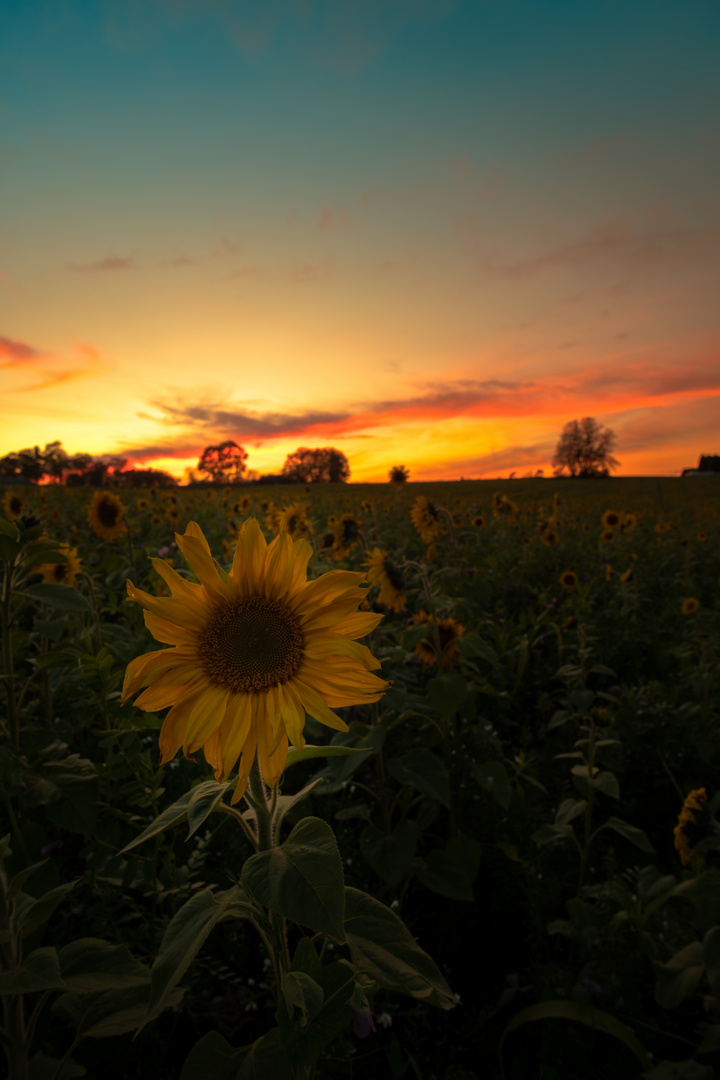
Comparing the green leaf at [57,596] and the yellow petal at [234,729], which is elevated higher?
the green leaf at [57,596]

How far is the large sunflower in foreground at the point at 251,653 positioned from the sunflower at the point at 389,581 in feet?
6.95

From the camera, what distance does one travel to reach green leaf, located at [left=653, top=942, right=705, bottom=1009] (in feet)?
5.99

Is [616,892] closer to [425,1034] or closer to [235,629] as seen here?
[425,1034]

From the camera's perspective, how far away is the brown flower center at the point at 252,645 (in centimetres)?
130

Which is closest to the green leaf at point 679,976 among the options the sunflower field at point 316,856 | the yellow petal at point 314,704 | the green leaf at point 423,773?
the sunflower field at point 316,856

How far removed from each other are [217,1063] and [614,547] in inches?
368

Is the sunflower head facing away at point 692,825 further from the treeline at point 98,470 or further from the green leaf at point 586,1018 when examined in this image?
the treeline at point 98,470

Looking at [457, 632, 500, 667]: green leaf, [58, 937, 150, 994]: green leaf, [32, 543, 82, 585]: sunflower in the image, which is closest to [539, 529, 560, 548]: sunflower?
[457, 632, 500, 667]: green leaf

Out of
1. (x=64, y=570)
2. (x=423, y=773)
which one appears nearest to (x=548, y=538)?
(x=64, y=570)

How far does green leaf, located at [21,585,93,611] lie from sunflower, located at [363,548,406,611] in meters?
1.88

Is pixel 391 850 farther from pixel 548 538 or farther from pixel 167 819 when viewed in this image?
pixel 548 538

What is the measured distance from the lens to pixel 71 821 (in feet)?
6.55

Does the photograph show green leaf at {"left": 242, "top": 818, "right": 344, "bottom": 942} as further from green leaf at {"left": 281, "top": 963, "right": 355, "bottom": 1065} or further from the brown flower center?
the brown flower center

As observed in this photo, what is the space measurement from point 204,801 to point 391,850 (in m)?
1.37
